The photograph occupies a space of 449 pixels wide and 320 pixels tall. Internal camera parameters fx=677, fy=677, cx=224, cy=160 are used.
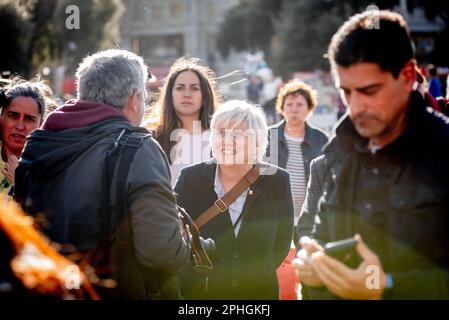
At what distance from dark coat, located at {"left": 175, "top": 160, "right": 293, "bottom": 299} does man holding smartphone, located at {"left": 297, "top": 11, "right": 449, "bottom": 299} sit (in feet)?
4.93

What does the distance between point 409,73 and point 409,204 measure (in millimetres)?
494

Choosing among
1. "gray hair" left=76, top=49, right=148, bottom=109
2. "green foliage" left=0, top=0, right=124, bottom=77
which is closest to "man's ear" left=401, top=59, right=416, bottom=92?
"gray hair" left=76, top=49, right=148, bottom=109

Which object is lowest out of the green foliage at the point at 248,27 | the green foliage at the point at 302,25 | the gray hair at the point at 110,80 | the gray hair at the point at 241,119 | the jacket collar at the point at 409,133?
the jacket collar at the point at 409,133

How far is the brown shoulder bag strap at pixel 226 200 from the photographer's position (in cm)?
416

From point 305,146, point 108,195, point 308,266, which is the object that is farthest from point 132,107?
point 305,146

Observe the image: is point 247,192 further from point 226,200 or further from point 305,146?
point 305,146

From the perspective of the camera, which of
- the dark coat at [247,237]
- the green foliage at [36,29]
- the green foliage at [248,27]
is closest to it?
the dark coat at [247,237]

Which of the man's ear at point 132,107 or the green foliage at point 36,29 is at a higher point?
the green foliage at point 36,29

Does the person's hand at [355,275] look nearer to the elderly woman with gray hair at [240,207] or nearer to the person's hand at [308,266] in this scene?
the person's hand at [308,266]

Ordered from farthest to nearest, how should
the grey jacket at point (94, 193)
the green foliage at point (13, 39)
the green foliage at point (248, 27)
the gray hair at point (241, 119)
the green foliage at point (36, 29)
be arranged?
the green foliage at point (248, 27), the green foliage at point (36, 29), the green foliage at point (13, 39), the gray hair at point (241, 119), the grey jacket at point (94, 193)

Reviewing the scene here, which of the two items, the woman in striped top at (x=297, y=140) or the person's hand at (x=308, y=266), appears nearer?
the person's hand at (x=308, y=266)

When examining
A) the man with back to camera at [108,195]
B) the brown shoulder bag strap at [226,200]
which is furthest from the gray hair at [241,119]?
the man with back to camera at [108,195]

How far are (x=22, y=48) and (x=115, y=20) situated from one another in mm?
15168

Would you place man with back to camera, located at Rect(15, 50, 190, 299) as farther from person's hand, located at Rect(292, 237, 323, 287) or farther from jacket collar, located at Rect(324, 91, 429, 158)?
jacket collar, located at Rect(324, 91, 429, 158)
